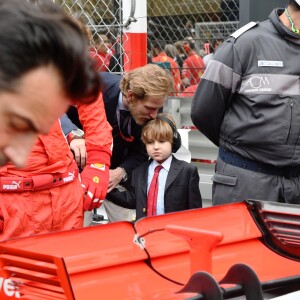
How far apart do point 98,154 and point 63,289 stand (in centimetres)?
157

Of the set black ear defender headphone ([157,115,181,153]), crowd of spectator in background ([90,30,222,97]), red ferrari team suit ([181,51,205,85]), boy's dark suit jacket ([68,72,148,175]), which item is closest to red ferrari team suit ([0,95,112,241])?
boy's dark suit jacket ([68,72,148,175])

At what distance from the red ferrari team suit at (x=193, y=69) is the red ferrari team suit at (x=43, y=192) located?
3994mm

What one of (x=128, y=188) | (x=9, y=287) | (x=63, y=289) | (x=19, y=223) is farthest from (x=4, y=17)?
(x=128, y=188)

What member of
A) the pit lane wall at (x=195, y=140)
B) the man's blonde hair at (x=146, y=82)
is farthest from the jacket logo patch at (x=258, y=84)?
the pit lane wall at (x=195, y=140)

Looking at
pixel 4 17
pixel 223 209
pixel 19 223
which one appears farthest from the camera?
pixel 19 223

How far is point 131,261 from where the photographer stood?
2.24 meters

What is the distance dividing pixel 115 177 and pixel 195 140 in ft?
5.23

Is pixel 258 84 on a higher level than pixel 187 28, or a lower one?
higher

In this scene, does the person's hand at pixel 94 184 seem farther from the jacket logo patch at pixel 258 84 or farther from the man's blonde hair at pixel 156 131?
the jacket logo patch at pixel 258 84

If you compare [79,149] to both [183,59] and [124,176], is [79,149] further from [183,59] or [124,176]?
[183,59]

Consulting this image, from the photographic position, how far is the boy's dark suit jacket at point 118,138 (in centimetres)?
407

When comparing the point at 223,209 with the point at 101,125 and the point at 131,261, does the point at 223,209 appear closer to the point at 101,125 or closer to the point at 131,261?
the point at 131,261

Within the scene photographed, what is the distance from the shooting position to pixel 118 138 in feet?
14.0

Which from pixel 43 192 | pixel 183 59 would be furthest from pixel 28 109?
pixel 183 59
